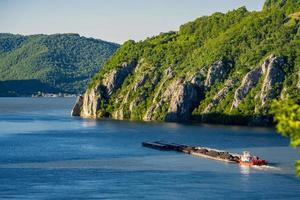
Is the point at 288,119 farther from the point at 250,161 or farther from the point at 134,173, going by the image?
the point at 250,161

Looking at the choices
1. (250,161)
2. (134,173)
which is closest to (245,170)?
(250,161)

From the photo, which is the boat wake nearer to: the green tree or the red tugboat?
the red tugboat

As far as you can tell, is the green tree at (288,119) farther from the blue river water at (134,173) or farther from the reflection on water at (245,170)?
the reflection on water at (245,170)

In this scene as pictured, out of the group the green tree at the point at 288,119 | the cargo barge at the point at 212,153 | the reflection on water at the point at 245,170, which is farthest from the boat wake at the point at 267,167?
the green tree at the point at 288,119

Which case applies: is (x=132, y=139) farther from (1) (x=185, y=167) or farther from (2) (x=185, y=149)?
(1) (x=185, y=167)

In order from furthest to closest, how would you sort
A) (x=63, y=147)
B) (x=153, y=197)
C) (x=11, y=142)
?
(x=11, y=142) → (x=63, y=147) → (x=153, y=197)

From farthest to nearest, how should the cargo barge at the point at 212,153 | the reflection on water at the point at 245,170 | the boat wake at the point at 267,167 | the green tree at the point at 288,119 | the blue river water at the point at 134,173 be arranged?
1. the cargo barge at the point at 212,153
2. the boat wake at the point at 267,167
3. the reflection on water at the point at 245,170
4. the blue river water at the point at 134,173
5. the green tree at the point at 288,119

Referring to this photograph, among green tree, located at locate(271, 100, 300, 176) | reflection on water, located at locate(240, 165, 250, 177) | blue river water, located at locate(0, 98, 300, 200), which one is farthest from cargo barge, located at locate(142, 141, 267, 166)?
green tree, located at locate(271, 100, 300, 176)

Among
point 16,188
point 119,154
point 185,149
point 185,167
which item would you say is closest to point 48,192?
point 16,188
